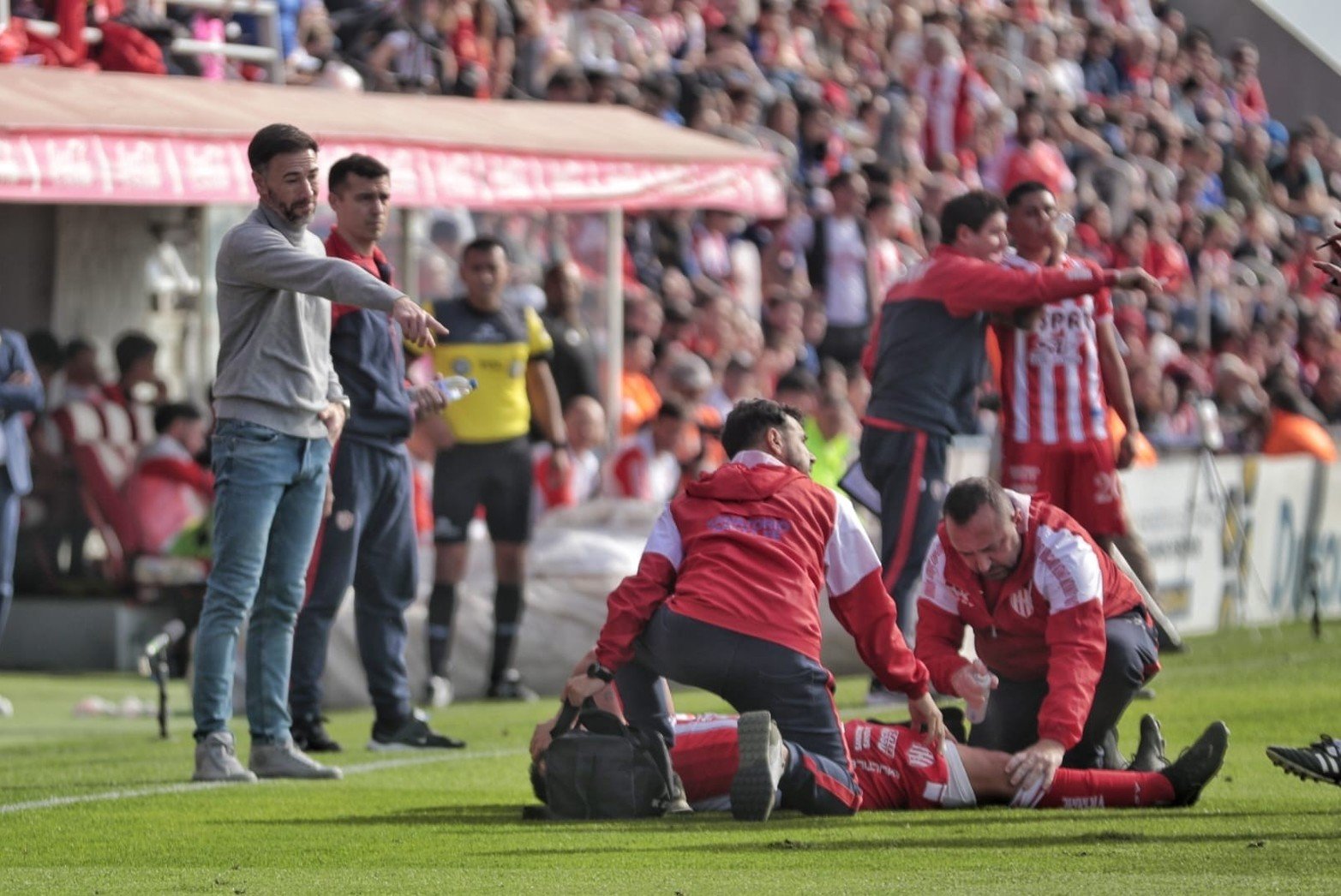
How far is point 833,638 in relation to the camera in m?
13.2

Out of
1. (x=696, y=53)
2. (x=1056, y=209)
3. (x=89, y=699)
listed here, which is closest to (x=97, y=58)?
(x=89, y=699)

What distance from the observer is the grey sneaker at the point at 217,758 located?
8.61 metres

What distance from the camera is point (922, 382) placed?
10.9 m

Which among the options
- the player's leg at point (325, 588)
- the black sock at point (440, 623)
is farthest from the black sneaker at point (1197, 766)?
the black sock at point (440, 623)

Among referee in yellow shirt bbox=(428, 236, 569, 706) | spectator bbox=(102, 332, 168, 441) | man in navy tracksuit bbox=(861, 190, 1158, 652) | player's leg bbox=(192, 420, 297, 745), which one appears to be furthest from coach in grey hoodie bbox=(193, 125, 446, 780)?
spectator bbox=(102, 332, 168, 441)

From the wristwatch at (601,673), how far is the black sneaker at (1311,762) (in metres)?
1.91

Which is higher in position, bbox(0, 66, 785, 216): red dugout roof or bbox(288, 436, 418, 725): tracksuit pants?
bbox(0, 66, 785, 216): red dugout roof

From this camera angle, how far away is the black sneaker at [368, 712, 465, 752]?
1002cm

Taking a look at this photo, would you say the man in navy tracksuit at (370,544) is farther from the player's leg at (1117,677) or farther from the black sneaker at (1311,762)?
the black sneaker at (1311,762)

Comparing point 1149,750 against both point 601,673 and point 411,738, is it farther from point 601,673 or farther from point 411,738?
point 411,738

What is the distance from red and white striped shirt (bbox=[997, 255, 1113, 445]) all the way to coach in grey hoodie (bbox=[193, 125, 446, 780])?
3.41 metres

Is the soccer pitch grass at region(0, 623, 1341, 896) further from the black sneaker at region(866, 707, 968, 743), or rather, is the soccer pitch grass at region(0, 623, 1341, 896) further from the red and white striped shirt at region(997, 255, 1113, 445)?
the red and white striped shirt at region(997, 255, 1113, 445)

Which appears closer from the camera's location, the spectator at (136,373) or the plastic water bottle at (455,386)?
the plastic water bottle at (455,386)

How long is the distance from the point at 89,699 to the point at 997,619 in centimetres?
572
